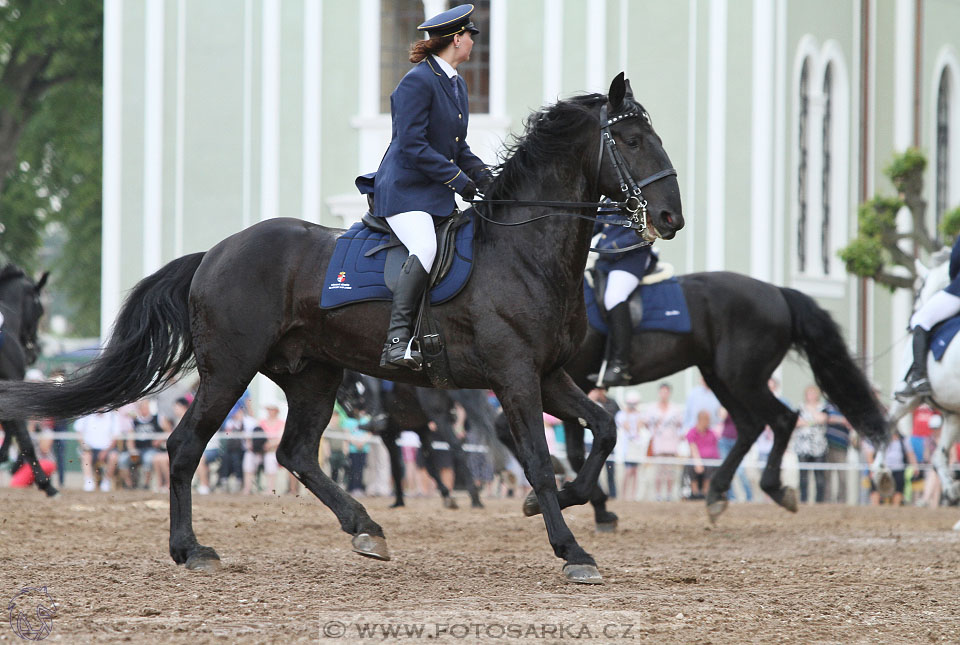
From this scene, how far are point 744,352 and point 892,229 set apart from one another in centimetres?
926

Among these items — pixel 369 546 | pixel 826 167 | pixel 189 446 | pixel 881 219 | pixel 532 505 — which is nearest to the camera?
pixel 369 546

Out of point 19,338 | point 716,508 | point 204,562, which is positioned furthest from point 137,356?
point 19,338

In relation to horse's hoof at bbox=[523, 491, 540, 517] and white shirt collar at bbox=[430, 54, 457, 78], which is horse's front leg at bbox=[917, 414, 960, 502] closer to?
horse's hoof at bbox=[523, 491, 540, 517]

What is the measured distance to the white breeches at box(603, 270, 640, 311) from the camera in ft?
35.1

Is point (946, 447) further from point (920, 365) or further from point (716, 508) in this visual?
point (716, 508)

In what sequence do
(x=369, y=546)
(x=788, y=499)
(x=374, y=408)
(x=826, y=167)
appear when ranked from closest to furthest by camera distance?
(x=369, y=546) → (x=788, y=499) → (x=374, y=408) → (x=826, y=167)

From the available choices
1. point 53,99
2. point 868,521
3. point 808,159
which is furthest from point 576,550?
point 53,99

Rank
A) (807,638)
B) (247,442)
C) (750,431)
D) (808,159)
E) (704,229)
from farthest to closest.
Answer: (808,159)
(704,229)
(247,442)
(750,431)
(807,638)

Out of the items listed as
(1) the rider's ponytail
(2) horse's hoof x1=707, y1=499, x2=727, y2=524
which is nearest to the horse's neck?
(1) the rider's ponytail

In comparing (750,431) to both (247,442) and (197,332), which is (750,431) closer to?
(197,332)

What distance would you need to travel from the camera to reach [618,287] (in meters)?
10.7

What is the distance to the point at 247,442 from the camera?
1731 cm

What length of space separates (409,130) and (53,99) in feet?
82.8

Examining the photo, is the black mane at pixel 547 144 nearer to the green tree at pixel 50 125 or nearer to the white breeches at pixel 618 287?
the white breeches at pixel 618 287
